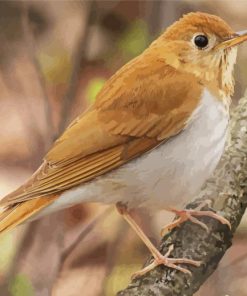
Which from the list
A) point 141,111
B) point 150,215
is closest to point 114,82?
point 141,111

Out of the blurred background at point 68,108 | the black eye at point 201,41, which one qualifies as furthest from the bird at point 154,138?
the blurred background at point 68,108

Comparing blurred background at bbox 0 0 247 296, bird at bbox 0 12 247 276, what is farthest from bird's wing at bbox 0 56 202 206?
blurred background at bbox 0 0 247 296

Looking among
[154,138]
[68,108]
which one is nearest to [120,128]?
[154,138]

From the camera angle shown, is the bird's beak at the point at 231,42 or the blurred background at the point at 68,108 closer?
the bird's beak at the point at 231,42

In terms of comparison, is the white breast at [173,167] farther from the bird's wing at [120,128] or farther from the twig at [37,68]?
the twig at [37,68]

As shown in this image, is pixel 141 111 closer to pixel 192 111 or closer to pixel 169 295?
pixel 192 111

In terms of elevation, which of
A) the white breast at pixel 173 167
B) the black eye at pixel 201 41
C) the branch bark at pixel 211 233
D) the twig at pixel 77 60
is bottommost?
the branch bark at pixel 211 233
